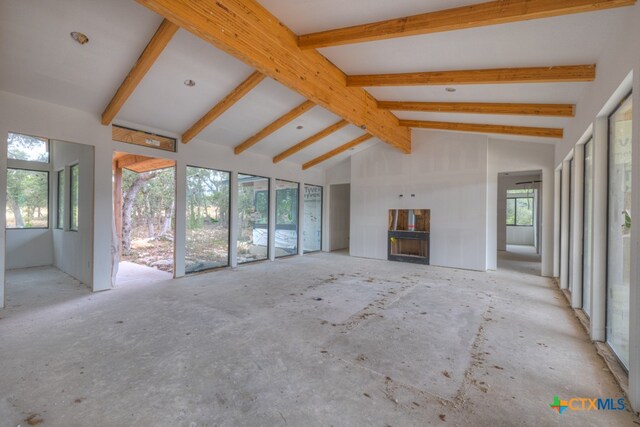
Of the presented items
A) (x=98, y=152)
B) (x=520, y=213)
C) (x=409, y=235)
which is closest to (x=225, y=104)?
(x=98, y=152)

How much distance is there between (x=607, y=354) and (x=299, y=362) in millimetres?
2995

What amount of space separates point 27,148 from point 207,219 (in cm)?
481

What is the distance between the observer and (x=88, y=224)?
513 centimetres

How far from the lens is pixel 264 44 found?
3.16m

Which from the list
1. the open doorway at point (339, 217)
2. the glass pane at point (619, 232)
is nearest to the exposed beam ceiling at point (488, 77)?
the glass pane at point (619, 232)

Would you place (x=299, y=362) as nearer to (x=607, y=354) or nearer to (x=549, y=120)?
(x=607, y=354)

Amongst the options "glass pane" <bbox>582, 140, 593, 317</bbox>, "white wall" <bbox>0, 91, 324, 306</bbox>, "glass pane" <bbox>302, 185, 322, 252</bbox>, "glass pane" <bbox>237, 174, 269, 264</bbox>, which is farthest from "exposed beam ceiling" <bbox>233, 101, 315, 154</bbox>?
"glass pane" <bbox>582, 140, 593, 317</bbox>

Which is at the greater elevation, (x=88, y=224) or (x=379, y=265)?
(x=88, y=224)

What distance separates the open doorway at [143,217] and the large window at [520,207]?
45.8 feet

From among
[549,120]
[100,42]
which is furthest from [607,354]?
[100,42]

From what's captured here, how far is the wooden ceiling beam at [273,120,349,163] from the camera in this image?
22.5 ft

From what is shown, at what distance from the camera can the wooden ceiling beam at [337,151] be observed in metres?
8.10

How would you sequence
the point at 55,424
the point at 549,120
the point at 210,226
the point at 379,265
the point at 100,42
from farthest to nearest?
the point at 379,265 → the point at 210,226 → the point at 549,120 → the point at 100,42 → the point at 55,424

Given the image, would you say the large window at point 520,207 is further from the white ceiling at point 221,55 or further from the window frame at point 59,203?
the window frame at point 59,203
